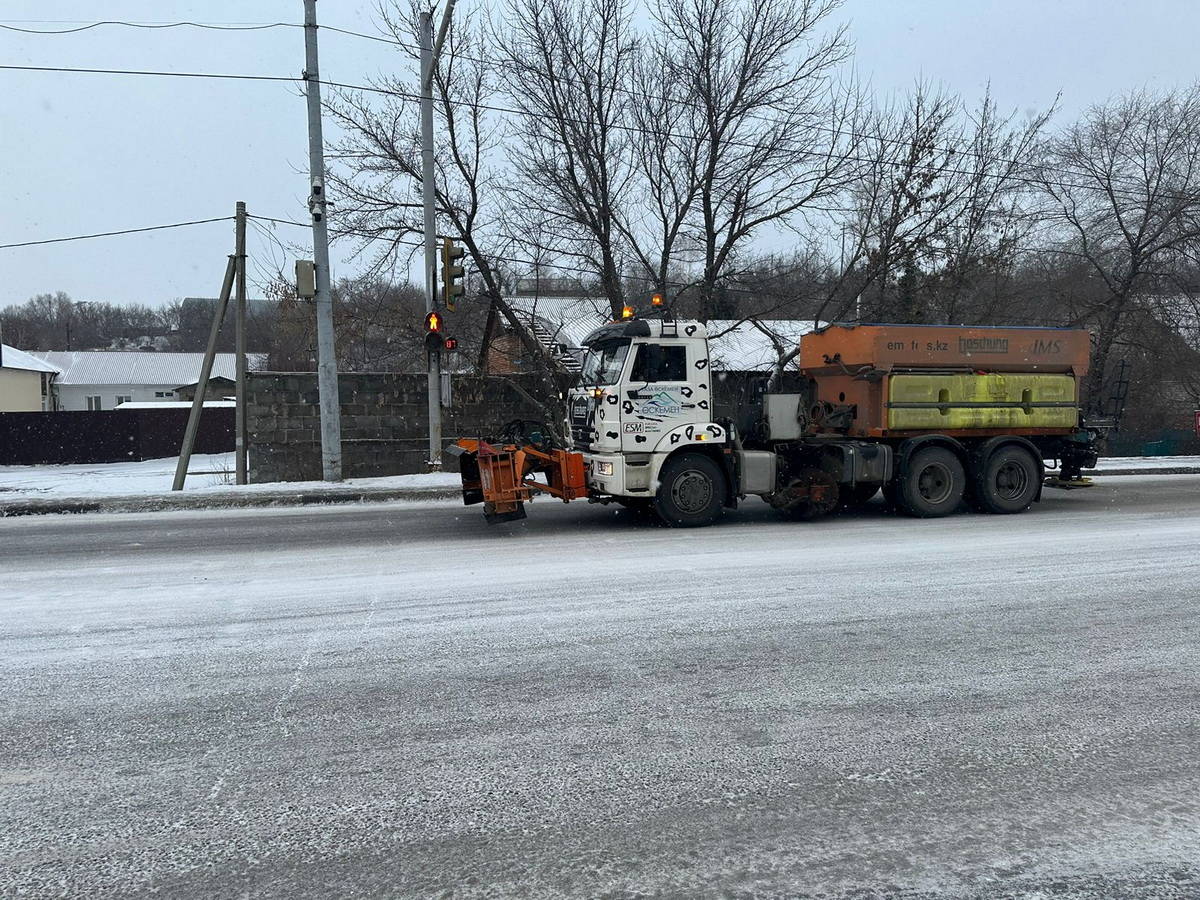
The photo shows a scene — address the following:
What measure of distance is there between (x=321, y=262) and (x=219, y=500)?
472cm

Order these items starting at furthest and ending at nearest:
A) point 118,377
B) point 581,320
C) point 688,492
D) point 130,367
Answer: point 130,367
point 118,377
point 581,320
point 688,492

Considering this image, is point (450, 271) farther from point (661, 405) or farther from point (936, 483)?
point (936, 483)

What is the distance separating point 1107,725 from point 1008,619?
207cm

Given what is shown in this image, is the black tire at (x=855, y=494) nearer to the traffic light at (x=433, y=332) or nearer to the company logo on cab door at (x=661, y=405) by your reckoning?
the company logo on cab door at (x=661, y=405)

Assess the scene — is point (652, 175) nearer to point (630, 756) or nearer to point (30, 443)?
point (630, 756)

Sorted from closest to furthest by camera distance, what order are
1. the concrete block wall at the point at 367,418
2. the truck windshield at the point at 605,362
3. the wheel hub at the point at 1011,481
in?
the truck windshield at the point at 605,362 < the wheel hub at the point at 1011,481 < the concrete block wall at the point at 367,418

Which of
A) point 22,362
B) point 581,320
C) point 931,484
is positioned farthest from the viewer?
point 22,362

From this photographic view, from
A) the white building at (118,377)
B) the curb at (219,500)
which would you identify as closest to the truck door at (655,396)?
the curb at (219,500)

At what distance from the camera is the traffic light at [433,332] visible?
16.0 meters

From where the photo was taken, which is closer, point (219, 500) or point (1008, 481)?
point (1008, 481)

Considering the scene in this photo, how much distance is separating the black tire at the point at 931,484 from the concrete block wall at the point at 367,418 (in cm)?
975

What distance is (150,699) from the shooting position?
4.79m

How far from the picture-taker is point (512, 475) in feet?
36.0

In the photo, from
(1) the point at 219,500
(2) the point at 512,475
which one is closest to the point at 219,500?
(1) the point at 219,500
